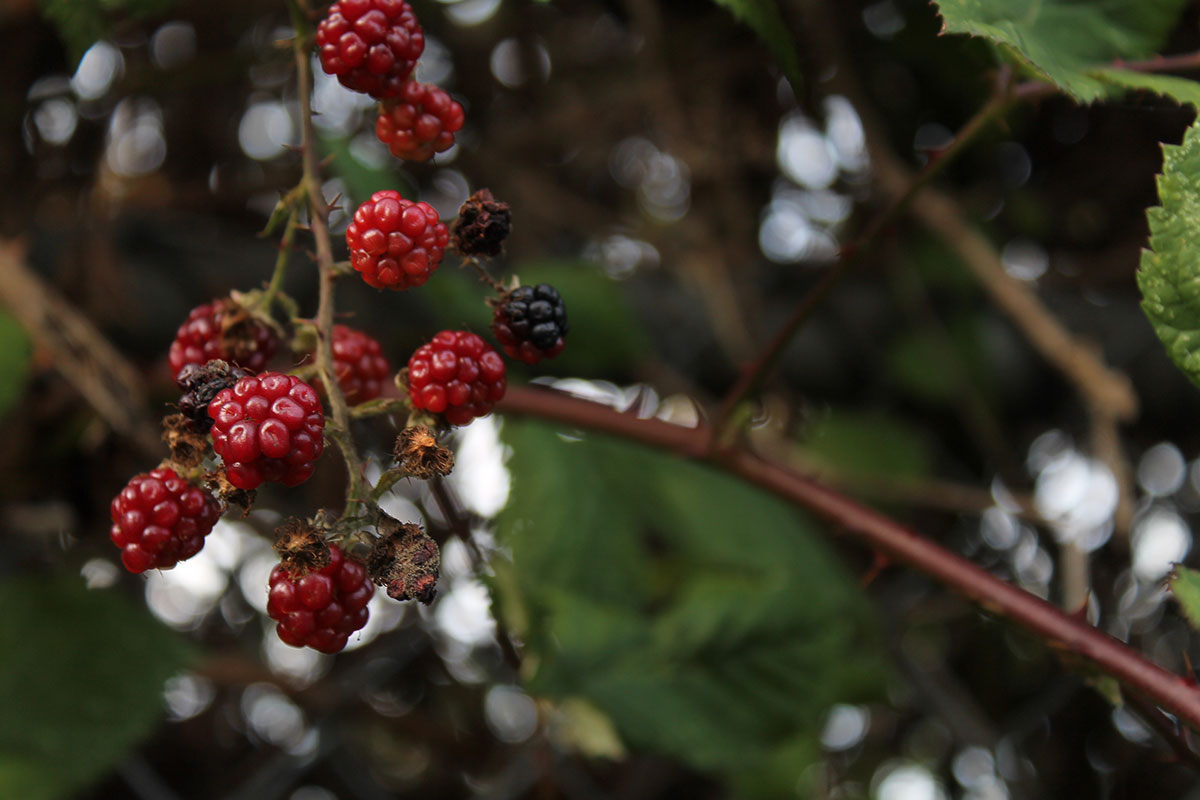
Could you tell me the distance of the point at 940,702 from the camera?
1.24 m

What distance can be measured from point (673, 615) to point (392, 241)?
574 mm

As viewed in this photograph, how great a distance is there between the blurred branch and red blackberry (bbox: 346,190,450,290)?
0.44m

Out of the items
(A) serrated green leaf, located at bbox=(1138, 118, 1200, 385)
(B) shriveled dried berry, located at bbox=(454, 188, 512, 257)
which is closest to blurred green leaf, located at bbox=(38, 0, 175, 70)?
(B) shriveled dried berry, located at bbox=(454, 188, 512, 257)

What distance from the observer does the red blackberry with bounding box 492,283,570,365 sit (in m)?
0.42

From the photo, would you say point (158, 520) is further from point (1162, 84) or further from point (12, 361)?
point (1162, 84)

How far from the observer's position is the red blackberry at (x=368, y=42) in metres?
0.40

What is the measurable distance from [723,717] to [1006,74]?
59 cm

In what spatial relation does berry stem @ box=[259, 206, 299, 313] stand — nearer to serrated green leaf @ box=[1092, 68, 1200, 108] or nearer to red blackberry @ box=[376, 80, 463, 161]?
red blackberry @ box=[376, 80, 463, 161]

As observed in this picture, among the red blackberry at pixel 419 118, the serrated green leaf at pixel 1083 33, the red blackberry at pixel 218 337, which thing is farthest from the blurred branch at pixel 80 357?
the serrated green leaf at pixel 1083 33

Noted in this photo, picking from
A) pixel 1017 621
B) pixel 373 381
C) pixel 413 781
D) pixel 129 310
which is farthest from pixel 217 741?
pixel 1017 621

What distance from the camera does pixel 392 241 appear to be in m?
0.38

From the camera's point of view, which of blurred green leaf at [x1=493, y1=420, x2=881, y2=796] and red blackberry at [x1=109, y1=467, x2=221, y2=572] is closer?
red blackberry at [x1=109, y1=467, x2=221, y2=572]

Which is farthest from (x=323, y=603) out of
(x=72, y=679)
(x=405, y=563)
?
(x=72, y=679)

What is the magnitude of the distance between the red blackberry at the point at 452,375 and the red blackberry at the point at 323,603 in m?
0.08
